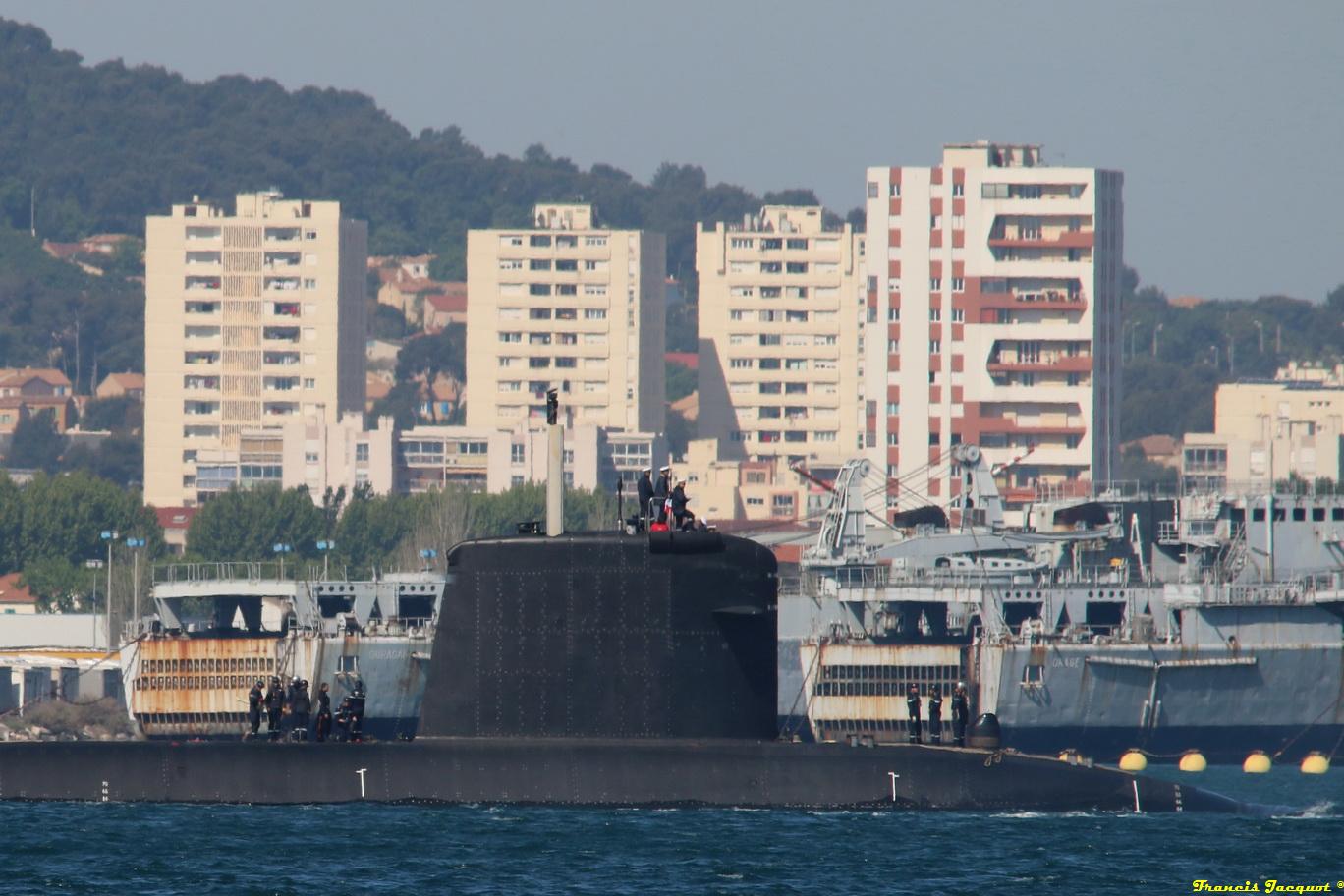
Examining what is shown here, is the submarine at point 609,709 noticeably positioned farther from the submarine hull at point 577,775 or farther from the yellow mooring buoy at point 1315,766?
the yellow mooring buoy at point 1315,766

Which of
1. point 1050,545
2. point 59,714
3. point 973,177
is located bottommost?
point 59,714

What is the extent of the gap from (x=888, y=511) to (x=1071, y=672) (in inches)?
2124

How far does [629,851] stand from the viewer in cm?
2934

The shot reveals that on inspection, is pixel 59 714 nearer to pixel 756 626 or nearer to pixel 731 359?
pixel 756 626

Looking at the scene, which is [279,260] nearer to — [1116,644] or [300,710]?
[1116,644]

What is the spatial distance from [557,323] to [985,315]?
1859 inches

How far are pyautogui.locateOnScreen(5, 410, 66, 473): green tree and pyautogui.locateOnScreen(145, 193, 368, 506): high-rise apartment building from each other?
27.5m

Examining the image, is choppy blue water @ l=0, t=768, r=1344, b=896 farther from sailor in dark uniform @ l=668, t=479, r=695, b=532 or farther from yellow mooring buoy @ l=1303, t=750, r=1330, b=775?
yellow mooring buoy @ l=1303, t=750, r=1330, b=775

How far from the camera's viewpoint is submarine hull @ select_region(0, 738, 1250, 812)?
30984 millimetres

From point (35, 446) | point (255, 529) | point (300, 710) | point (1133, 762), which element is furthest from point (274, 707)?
point (35, 446)

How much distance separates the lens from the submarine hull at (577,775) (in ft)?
102

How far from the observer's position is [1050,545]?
77000 millimetres

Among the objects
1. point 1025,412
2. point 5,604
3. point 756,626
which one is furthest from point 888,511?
point 756,626

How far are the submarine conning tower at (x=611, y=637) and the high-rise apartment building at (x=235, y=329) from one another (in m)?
130
